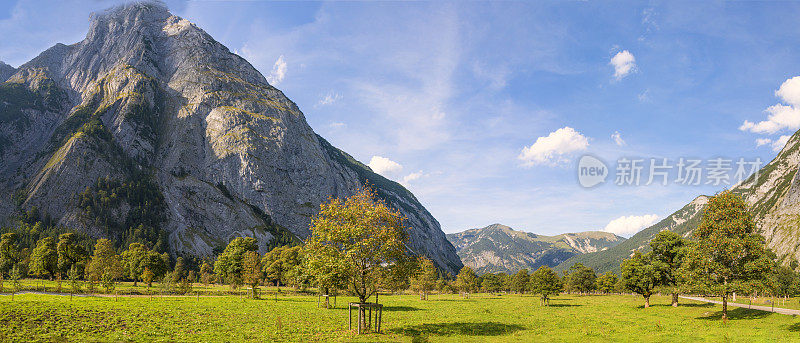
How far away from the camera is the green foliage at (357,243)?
3597cm

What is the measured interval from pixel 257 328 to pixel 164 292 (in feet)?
206

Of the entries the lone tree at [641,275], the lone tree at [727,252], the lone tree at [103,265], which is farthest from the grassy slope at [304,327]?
the lone tree at [103,265]

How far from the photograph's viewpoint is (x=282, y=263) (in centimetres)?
11125

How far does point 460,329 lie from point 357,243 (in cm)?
1698

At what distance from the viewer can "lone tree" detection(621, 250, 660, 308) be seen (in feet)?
234

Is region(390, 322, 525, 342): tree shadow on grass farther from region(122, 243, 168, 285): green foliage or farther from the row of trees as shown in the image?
region(122, 243, 168, 285): green foliage

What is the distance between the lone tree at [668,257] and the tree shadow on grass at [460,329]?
1760 inches

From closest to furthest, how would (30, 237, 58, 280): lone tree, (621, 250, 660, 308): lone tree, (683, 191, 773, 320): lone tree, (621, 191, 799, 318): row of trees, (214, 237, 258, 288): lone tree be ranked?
A: (621, 191, 799, 318): row of trees
(683, 191, 773, 320): lone tree
(621, 250, 660, 308): lone tree
(214, 237, 258, 288): lone tree
(30, 237, 58, 280): lone tree

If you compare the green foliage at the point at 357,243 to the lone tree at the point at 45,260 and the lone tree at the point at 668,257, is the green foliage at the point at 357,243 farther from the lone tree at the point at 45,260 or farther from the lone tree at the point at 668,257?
the lone tree at the point at 45,260

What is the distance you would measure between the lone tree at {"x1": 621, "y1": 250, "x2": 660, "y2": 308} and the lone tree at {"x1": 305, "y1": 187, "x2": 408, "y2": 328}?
195 feet

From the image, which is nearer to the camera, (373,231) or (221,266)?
(373,231)

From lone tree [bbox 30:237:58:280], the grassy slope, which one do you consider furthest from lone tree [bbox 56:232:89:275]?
the grassy slope

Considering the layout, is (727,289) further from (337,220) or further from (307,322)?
(307,322)

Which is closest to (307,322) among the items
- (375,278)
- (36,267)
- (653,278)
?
(375,278)
